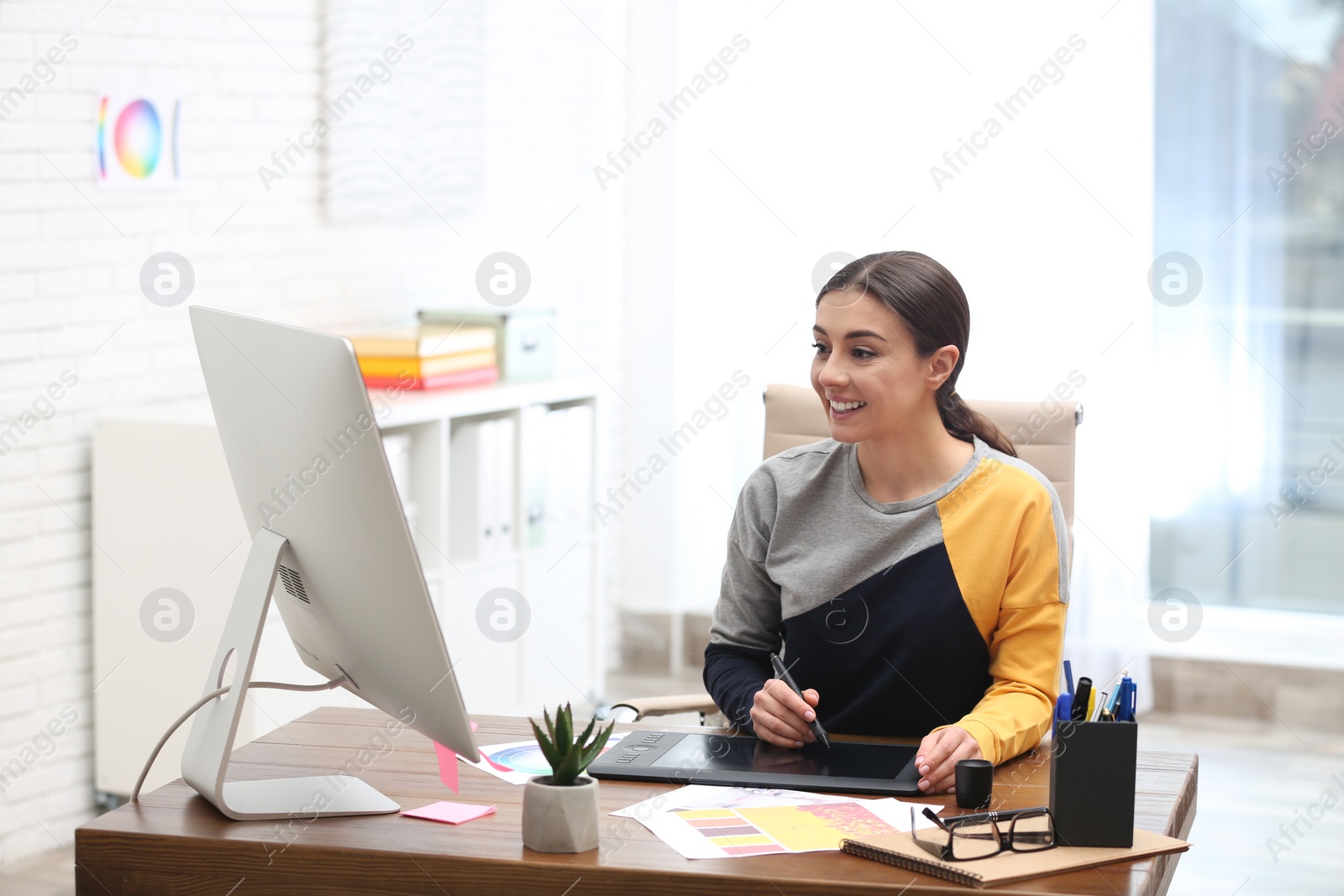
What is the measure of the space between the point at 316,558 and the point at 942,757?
688mm

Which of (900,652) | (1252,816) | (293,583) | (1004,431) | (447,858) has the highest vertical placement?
(1004,431)

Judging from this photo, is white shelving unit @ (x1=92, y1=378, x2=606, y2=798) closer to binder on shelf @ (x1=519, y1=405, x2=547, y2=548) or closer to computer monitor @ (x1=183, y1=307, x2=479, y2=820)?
binder on shelf @ (x1=519, y1=405, x2=547, y2=548)

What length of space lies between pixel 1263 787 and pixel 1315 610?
91 centimetres

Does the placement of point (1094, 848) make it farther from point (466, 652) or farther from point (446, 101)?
point (446, 101)

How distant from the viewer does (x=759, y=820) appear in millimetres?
1441

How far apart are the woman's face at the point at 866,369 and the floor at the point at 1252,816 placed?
63.7 inches

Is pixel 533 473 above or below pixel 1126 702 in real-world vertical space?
above

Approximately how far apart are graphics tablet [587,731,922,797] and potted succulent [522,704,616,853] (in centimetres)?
22

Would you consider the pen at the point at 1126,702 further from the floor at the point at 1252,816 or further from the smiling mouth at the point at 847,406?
the floor at the point at 1252,816

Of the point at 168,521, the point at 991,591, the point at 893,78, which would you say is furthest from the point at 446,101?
the point at 991,591

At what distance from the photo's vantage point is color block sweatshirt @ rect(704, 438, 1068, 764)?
1.83 m

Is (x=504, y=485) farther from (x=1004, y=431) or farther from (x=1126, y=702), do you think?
(x=1126, y=702)

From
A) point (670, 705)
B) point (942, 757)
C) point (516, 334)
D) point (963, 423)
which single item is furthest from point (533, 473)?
point (942, 757)

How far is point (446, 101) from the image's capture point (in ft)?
13.6
